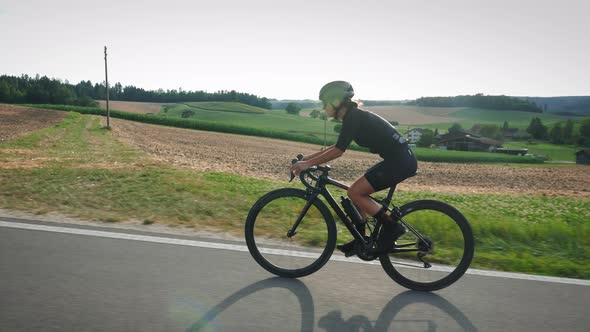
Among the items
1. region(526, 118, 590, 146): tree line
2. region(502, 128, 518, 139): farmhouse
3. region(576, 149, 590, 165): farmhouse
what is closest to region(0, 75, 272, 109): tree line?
region(502, 128, 518, 139): farmhouse

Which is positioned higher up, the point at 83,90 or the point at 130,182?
the point at 83,90

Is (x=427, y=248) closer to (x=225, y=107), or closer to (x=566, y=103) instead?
(x=225, y=107)

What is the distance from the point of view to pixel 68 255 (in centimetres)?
412

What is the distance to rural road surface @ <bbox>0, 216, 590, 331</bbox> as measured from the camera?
2947 mm

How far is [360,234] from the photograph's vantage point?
12.7ft

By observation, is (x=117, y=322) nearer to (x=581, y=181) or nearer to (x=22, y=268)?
(x=22, y=268)

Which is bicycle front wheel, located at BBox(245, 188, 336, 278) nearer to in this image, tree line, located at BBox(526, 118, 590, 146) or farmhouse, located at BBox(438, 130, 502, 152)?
farmhouse, located at BBox(438, 130, 502, 152)

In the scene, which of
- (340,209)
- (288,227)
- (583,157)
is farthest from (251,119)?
(340,209)

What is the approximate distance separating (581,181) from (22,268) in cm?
4058

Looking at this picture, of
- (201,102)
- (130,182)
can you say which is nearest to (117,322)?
(130,182)

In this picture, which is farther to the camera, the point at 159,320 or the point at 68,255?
the point at 68,255

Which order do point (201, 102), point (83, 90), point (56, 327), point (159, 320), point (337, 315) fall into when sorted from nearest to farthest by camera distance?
point (56, 327) → point (159, 320) → point (337, 315) → point (83, 90) → point (201, 102)

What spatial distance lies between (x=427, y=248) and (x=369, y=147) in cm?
A: 111

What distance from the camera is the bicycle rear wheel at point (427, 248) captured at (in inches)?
150
